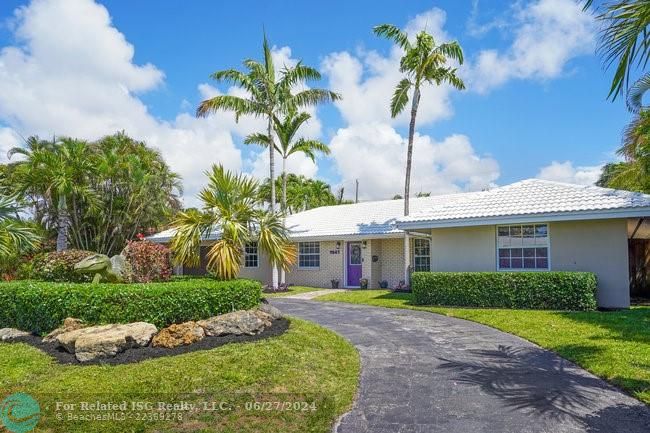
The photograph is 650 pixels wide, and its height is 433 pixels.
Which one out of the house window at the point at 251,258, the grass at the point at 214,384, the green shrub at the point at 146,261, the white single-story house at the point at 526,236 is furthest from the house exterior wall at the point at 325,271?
the grass at the point at 214,384

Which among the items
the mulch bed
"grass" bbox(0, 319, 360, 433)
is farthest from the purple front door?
"grass" bbox(0, 319, 360, 433)

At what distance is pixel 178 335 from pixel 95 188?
62.4 feet

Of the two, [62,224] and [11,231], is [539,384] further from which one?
[62,224]

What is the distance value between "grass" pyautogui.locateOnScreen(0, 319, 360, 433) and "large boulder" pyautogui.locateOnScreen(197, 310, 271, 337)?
744mm

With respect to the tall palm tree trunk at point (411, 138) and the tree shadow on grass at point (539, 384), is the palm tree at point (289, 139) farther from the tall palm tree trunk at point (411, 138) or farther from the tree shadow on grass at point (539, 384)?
the tree shadow on grass at point (539, 384)

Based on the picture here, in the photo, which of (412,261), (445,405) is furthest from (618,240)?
(445,405)

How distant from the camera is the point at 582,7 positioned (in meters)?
5.67

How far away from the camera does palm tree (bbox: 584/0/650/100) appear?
5488mm

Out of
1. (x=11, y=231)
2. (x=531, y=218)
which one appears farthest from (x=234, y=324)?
(x=531, y=218)

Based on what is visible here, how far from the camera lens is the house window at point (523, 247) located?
13727 millimetres

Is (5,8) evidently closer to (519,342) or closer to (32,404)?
(32,404)

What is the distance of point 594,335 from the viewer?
862 centimetres

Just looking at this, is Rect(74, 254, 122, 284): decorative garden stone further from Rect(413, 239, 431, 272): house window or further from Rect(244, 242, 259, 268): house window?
Rect(244, 242, 259, 268): house window

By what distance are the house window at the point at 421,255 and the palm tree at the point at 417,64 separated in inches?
58.4
